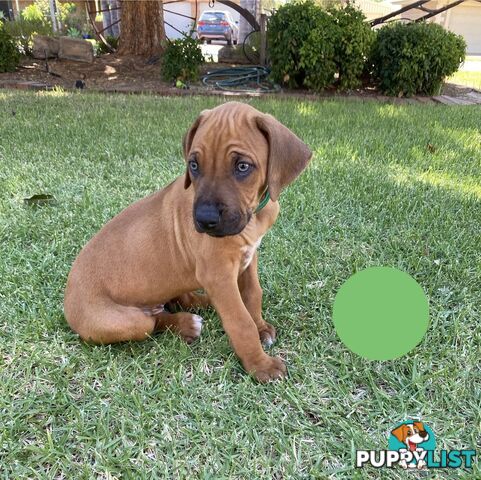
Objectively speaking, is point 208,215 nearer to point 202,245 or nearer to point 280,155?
Result: point 202,245

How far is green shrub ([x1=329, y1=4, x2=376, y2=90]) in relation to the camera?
9.20 metres

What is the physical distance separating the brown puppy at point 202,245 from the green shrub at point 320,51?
7.62m

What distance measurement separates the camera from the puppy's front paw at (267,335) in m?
2.62

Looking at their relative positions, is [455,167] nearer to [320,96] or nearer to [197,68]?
[320,96]

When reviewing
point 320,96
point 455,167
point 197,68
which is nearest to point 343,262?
point 455,167

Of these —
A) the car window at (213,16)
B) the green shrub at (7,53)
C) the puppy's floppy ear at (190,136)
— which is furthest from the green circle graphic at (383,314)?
the car window at (213,16)

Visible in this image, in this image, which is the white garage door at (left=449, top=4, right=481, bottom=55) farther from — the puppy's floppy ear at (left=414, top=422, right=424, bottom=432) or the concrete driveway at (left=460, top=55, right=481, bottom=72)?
the puppy's floppy ear at (left=414, top=422, right=424, bottom=432)

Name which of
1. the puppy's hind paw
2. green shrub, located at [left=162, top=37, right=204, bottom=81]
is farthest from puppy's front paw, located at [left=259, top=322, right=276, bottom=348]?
green shrub, located at [left=162, top=37, right=204, bottom=81]

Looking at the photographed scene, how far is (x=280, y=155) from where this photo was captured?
2158 millimetres

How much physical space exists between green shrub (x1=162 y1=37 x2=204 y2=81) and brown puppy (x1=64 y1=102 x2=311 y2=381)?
8479 millimetres

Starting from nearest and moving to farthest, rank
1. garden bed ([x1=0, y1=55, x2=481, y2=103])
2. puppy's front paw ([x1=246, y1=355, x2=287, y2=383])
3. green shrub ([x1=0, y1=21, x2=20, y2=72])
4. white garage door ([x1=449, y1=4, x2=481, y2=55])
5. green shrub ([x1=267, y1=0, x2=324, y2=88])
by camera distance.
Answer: puppy's front paw ([x1=246, y1=355, x2=287, y2=383]), green shrub ([x1=267, y1=0, x2=324, y2=88]), garden bed ([x1=0, y1=55, x2=481, y2=103]), green shrub ([x1=0, y1=21, x2=20, y2=72]), white garage door ([x1=449, y1=4, x2=481, y2=55])

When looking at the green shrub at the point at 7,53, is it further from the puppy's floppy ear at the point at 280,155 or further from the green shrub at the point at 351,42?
the puppy's floppy ear at the point at 280,155

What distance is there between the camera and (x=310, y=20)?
9.26 meters

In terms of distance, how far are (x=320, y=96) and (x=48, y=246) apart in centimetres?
746
